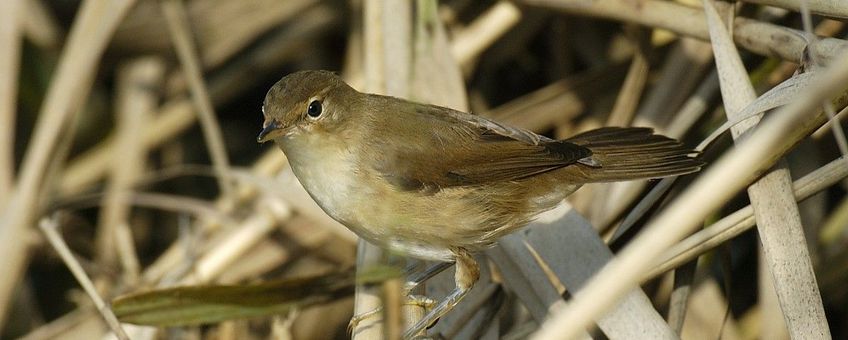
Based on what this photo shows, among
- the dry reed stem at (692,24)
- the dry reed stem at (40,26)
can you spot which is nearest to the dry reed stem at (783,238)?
the dry reed stem at (692,24)

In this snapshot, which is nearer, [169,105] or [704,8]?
[704,8]

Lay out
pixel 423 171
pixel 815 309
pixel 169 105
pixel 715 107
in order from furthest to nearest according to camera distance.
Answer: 1. pixel 169 105
2. pixel 715 107
3. pixel 423 171
4. pixel 815 309

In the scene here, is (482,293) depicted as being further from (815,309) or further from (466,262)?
(815,309)

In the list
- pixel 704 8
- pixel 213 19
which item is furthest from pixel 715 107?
pixel 213 19

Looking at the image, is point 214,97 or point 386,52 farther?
point 214,97

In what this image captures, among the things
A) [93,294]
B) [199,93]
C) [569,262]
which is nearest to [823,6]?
[569,262]

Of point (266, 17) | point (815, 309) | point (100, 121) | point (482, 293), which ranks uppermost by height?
point (100, 121)

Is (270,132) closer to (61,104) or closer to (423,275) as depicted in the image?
(423,275)
